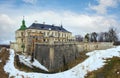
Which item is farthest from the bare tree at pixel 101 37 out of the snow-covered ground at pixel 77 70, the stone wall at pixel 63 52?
the snow-covered ground at pixel 77 70

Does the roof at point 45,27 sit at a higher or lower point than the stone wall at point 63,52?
higher

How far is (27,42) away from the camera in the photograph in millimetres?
78938

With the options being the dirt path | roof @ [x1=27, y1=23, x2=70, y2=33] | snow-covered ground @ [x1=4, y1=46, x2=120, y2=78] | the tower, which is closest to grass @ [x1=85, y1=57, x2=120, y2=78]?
snow-covered ground @ [x1=4, y1=46, x2=120, y2=78]

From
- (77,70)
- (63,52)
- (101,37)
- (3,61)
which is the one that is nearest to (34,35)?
(63,52)

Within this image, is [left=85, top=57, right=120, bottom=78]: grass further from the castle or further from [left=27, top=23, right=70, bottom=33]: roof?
[left=27, top=23, right=70, bottom=33]: roof

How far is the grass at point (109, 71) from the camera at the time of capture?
4022 cm

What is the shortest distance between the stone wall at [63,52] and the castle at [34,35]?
4467 mm

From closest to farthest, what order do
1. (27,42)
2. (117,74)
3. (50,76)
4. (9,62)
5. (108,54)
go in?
(117,74), (50,76), (108,54), (9,62), (27,42)

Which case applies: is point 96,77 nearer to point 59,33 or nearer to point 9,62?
point 9,62

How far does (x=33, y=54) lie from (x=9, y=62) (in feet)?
56.8

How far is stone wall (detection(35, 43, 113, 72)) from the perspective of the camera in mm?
67125

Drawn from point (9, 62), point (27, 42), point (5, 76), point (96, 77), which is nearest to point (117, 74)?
point (96, 77)

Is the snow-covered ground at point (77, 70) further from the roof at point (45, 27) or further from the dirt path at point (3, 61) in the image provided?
the roof at point (45, 27)

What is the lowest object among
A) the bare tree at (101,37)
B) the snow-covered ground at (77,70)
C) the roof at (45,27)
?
the snow-covered ground at (77,70)
